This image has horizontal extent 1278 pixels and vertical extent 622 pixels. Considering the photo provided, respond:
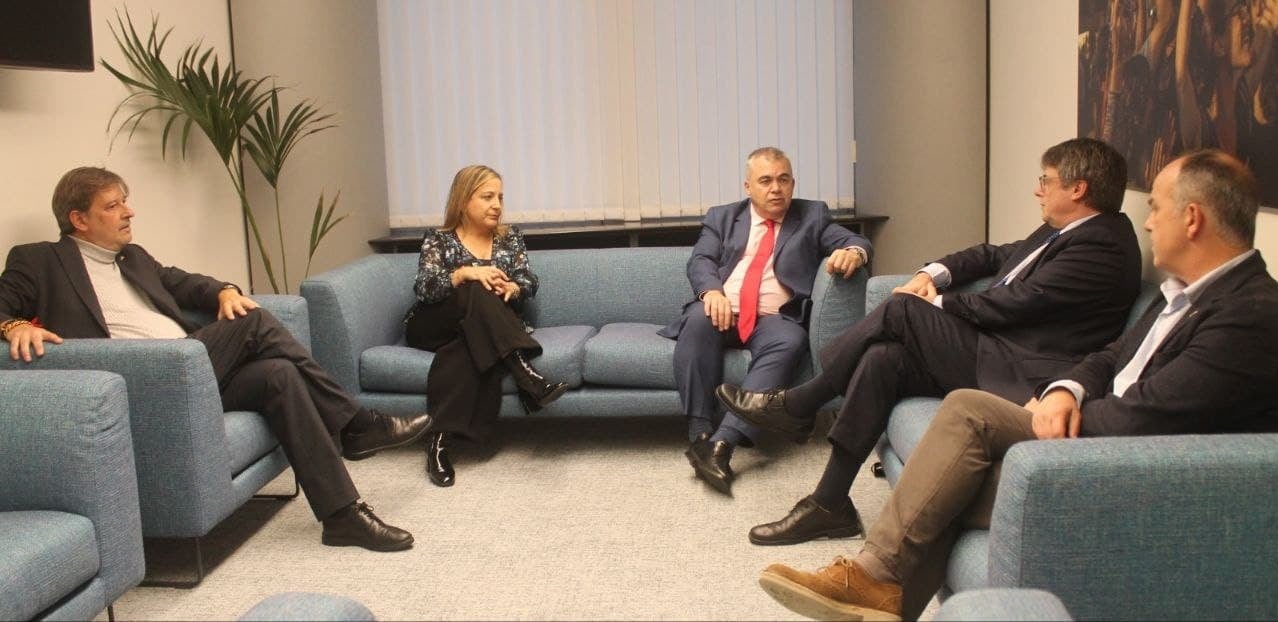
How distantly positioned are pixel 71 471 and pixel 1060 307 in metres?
2.65

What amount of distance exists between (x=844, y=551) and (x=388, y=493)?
5.44 ft

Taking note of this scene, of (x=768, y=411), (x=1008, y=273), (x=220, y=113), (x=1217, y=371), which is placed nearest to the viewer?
(x=1217, y=371)

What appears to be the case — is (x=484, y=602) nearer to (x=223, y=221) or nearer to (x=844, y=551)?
(x=844, y=551)

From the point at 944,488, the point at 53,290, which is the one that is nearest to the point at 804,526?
the point at 944,488

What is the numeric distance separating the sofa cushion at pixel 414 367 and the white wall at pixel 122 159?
104 centimetres

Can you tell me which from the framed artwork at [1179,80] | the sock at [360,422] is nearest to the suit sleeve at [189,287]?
the sock at [360,422]

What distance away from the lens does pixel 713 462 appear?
13.1ft

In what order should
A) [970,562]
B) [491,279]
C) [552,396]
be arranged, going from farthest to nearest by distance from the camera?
[491,279] < [552,396] < [970,562]

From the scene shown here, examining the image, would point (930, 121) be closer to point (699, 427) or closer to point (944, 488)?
point (699, 427)

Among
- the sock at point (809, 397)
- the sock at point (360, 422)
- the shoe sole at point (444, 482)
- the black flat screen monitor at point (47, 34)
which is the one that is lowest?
the shoe sole at point (444, 482)

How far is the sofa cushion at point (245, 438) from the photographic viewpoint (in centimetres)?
345

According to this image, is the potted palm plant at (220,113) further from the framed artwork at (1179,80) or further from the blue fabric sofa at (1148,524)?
the blue fabric sofa at (1148,524)

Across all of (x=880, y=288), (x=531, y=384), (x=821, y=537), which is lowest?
(x=821, y=537)

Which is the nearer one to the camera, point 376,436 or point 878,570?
point 878,570
